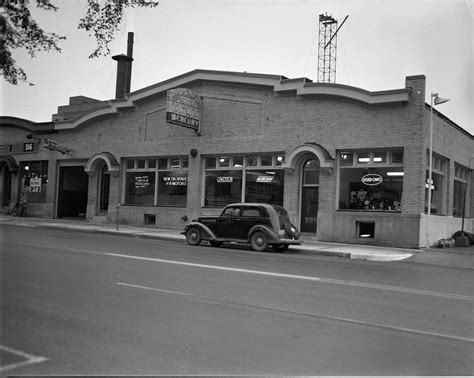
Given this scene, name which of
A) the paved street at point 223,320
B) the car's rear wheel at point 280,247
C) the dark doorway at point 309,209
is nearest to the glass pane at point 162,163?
the dark doorway at point 309,209

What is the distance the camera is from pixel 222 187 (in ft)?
79.7

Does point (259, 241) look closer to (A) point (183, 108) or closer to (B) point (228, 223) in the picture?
(B) point (228, 223)

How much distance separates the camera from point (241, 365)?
15.5 feet

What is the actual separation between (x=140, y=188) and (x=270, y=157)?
813cm

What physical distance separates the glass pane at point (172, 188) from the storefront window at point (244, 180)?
4.36 feet

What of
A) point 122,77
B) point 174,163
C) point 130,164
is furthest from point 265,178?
point 122,77

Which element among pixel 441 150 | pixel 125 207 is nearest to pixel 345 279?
pixel 441 150

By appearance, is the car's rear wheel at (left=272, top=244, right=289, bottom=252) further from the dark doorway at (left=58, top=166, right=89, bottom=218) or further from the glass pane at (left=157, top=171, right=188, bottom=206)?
the dark doorway at (left=58, top=166, right=89, bottom=218)

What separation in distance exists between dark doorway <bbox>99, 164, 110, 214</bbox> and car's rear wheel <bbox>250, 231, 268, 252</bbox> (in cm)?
1434

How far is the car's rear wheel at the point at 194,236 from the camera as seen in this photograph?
18188 millimetres

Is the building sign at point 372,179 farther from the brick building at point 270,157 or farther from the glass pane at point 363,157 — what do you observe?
the glass pane at point 363,157

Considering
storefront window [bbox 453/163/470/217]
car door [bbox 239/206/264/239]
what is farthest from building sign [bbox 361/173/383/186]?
storefront window [bbox 453/163/470/217]

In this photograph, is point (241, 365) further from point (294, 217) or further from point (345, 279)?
point (294, 217)

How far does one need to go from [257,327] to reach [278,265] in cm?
665
